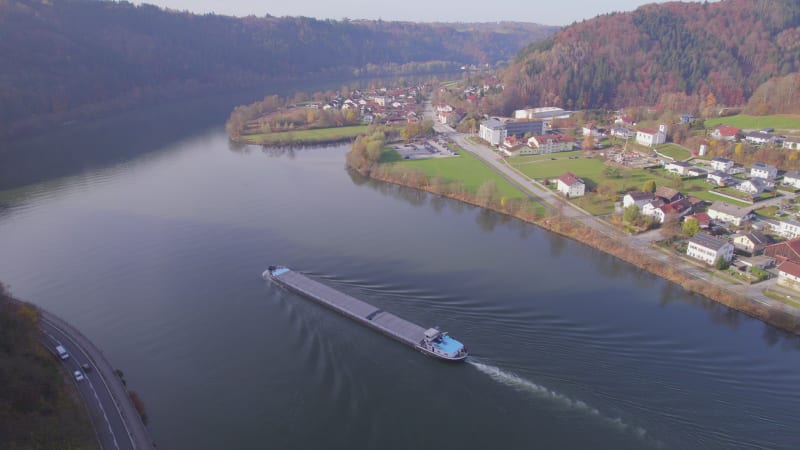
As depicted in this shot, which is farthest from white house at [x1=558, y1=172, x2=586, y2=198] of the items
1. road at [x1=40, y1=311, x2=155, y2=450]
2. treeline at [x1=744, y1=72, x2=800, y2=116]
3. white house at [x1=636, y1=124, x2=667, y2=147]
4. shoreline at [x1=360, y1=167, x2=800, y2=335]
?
treeline at [x1=744, y1=72, x2=800, y2=116]

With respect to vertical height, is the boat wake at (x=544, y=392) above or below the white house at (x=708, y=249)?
below

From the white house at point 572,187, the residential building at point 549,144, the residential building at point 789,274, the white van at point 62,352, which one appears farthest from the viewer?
the residential building at point 549,144

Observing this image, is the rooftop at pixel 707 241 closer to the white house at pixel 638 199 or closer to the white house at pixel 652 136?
the white house at pixel 638 199

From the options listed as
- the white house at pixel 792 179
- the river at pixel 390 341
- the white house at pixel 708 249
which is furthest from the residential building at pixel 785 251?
the white house at pixel 792 179

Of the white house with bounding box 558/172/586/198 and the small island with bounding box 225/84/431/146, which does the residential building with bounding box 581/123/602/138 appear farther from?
the white house with bounding box 558/172/586/198

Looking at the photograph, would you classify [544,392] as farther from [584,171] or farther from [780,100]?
[780,100]

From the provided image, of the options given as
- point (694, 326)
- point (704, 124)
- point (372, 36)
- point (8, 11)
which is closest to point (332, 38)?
point (372, 36)
